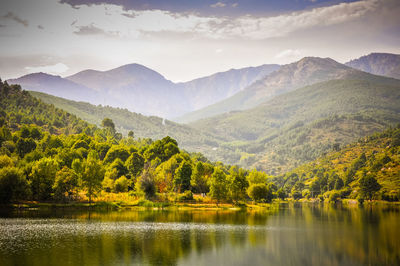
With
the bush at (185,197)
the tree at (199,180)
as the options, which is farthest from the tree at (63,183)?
the tree at (199,180)

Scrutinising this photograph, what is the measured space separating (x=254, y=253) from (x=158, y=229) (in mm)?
26797

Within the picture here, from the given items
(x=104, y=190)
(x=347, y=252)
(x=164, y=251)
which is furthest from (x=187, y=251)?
(x=104, y=190)

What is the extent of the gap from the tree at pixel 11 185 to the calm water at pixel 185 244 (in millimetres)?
27522

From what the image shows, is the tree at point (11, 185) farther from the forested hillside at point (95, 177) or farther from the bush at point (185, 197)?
the bush at point (185, 197)

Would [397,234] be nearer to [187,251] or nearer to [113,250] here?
[187,251]

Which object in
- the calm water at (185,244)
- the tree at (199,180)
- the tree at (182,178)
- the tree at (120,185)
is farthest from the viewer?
the tree at (182,178)

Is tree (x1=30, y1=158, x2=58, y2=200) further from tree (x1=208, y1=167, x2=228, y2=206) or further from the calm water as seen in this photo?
tree (x1=208, y1=167, x2=228, y2=206)

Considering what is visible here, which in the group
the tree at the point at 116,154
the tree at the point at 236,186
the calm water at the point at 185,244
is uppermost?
the tree at the point at 116,154

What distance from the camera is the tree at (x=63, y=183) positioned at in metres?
120

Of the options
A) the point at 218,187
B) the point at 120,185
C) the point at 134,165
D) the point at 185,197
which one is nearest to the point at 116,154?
the point at 134,165

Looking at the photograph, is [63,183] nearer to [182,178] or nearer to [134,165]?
[182,178]

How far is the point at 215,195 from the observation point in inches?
5822

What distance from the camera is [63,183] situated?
12106 centimetres

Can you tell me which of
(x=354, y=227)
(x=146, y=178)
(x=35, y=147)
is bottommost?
(x=354, y=227)
